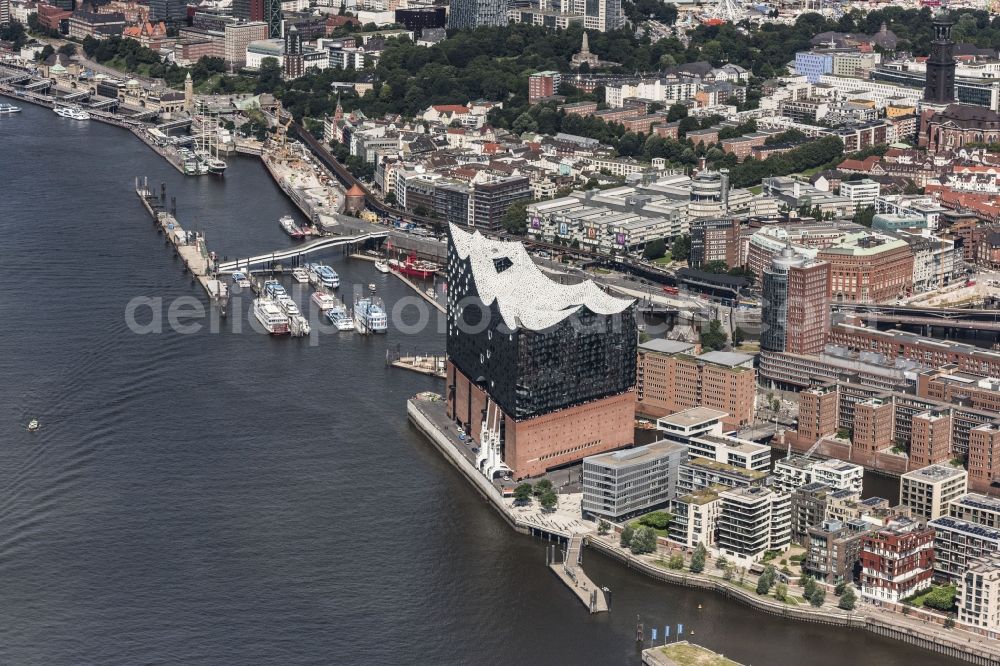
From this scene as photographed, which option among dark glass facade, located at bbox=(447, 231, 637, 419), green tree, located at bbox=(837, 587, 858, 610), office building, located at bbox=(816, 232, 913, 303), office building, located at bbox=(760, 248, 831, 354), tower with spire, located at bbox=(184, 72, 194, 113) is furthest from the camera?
tower with spire, located at bbox=(184, 72, 194, 113)

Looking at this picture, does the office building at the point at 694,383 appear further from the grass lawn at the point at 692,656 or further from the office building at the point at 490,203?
the office building at the point at 490,203

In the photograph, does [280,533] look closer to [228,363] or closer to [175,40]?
[228,363]

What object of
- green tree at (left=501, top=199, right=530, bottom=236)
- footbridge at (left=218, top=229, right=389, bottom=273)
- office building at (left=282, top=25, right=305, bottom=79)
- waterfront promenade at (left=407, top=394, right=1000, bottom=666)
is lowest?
waterfront promenade at (left=407, top=394, right=1000, bottom=666)

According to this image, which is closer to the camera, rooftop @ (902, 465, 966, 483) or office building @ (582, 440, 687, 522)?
office building @ (582, 440, 687, 522)

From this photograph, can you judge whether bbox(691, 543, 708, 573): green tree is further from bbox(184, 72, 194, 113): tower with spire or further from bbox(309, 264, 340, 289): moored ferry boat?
bbox(184, 72, 194, 113): tower with spire

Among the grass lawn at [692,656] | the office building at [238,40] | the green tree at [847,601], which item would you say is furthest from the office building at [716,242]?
the office building at [238,40]

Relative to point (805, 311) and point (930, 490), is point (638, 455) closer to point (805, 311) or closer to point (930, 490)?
point (930, 490)

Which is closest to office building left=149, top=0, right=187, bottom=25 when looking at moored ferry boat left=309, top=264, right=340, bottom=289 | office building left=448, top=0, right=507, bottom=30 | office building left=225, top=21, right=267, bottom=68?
office building left=225, top=21, right=267, bottom=68
